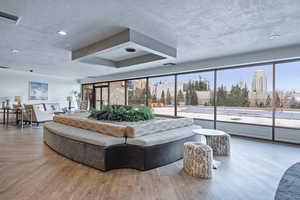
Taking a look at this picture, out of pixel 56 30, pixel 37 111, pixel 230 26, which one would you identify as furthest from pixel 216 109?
pixel 37 111

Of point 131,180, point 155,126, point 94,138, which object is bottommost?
point 131,180

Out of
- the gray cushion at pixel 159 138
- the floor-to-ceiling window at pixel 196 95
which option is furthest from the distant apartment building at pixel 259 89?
the gray cushion at pixel 159 138

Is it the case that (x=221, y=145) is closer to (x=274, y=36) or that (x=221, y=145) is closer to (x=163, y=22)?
(x=274, y=36)

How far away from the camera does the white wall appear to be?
26.3 ft

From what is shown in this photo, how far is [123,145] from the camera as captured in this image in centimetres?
270

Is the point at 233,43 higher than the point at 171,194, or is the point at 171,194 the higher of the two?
the point at 233,43

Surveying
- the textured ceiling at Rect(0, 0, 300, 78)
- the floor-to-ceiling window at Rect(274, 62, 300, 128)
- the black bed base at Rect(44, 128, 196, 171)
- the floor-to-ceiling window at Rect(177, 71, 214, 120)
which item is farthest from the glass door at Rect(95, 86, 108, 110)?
the floor-to-ceiling window at Rect(274, 62, 300, 128)

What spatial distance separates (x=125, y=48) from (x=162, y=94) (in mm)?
3499

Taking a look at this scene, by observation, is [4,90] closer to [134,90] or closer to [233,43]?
[134,90]

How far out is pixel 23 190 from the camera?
204 cm

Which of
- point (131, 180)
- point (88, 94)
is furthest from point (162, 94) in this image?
point (88, 94)

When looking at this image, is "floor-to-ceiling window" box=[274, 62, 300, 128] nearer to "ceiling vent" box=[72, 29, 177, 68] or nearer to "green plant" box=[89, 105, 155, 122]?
"ceiling vent" box=[72, 29, 177, 68]

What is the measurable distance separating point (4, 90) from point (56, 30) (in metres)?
7.23

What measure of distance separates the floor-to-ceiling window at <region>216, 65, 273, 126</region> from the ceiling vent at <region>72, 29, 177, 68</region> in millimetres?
2627
